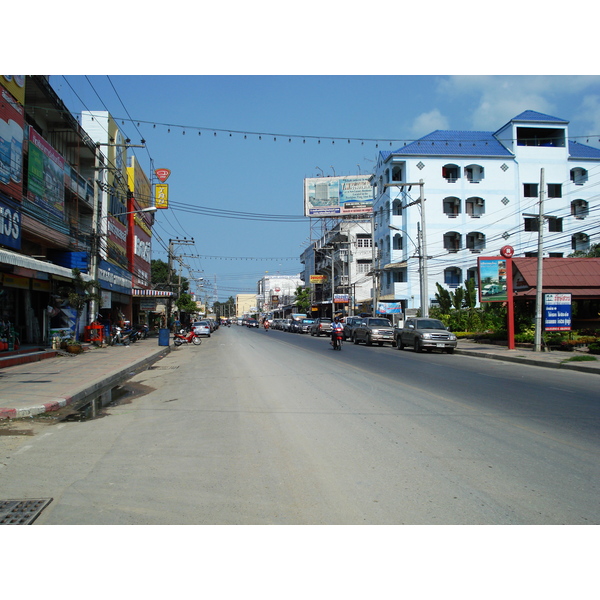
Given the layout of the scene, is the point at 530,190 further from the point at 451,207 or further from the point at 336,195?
the point at 336,195

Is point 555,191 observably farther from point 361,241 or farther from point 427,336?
point 427,336

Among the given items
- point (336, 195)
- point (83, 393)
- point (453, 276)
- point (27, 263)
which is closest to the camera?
point (83, 393)

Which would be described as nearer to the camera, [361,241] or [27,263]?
[27,263]

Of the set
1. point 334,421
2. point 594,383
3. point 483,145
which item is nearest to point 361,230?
point 483,145

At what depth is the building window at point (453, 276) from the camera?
54.7 m

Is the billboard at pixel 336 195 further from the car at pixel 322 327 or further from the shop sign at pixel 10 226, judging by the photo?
the shop sign at pixel 10 226

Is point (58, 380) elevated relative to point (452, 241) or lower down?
lower down

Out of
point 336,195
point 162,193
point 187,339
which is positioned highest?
point 336,195

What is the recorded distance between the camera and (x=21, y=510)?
497cm

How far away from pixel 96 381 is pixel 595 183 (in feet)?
A: 188

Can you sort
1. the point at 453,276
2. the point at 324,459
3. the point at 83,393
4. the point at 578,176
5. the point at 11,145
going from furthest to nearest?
the point at 578,176, the point at 453,276, the point at 11,145, the point at 83,393, the point at 324,459

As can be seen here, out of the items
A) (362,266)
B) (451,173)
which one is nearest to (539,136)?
(451,173)

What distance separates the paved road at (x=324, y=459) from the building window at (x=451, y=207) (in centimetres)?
4472

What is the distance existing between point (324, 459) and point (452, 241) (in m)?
52.0
